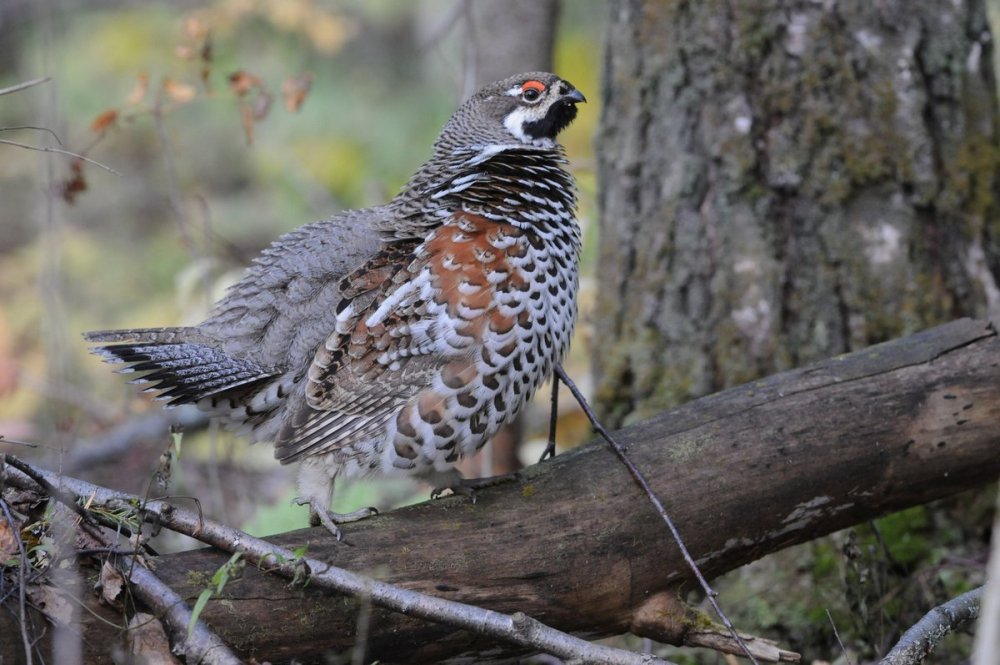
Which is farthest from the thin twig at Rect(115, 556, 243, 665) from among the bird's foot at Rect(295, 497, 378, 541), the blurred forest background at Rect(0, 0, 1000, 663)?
the bird's foot at Rect(295, 497, 378, 541)

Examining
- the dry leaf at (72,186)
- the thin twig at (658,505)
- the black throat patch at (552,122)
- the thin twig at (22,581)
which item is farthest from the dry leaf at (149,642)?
the dry leaf at (72,186)

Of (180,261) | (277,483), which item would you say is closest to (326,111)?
(180,261)

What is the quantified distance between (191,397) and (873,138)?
10.2ft

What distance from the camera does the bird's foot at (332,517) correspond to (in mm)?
3197

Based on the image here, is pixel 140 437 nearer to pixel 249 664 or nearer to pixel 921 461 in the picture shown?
pixel 249 664

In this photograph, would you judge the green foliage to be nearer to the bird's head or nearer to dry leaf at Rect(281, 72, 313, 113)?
the bird's head

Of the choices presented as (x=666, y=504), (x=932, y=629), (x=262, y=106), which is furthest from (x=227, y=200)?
(x=932, y=629)

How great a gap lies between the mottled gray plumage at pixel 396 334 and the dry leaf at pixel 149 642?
648 mm

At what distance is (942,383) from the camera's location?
144 inches

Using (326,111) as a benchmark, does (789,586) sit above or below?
below

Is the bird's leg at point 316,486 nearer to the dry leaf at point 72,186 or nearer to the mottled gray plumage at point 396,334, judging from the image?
the mottled gray plumage at point 396,334

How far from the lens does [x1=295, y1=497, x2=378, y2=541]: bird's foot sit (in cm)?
320

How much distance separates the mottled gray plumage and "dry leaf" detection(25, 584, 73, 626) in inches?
32.6

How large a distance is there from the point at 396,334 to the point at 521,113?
118 centimetres
